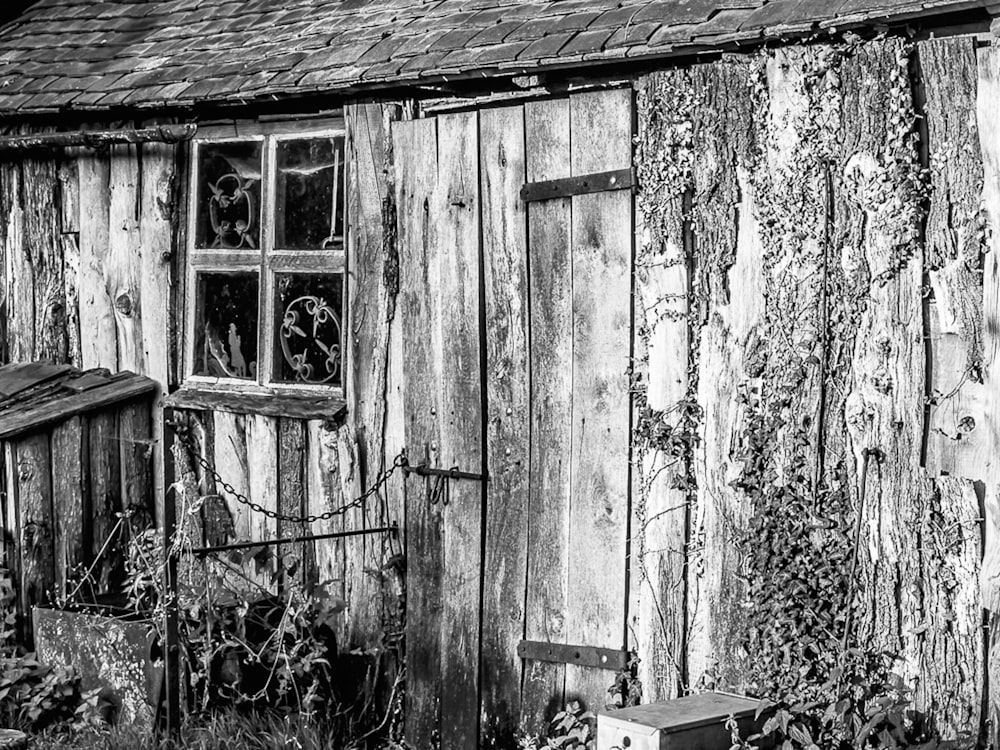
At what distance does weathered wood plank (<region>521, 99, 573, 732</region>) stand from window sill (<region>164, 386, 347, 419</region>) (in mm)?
1314

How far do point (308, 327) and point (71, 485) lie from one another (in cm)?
156

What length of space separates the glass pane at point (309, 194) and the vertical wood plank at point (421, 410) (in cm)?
62

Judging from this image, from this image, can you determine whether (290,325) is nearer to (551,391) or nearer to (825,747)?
(551,391)

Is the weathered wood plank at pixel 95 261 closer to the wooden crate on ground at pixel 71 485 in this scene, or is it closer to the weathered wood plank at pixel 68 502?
the wooden crate on ground at pixel 71 485

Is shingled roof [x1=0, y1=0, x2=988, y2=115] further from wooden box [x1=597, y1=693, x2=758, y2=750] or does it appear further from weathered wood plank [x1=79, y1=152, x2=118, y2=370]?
wooden box [x1=597, y1=693, x2=758, y2=750]

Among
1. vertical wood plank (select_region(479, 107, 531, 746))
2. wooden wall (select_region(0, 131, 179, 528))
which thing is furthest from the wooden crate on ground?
vertical wood plank (select_region(479, 107, 531, 746))

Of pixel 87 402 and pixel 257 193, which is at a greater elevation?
pixel 257 193

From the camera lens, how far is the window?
697cm

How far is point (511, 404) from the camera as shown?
596cm

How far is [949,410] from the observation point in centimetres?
473

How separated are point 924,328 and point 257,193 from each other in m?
3.78

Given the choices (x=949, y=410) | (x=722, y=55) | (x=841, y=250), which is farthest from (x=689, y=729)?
(x=722, y=55)

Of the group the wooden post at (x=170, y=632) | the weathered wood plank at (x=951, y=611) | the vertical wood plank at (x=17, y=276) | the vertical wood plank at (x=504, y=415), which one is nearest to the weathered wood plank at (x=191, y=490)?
the wooden post at (x=170, y=632)

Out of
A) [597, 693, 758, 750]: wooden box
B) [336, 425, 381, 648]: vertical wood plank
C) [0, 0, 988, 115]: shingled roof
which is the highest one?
[0, 0, 988, 115]: shingled roof
